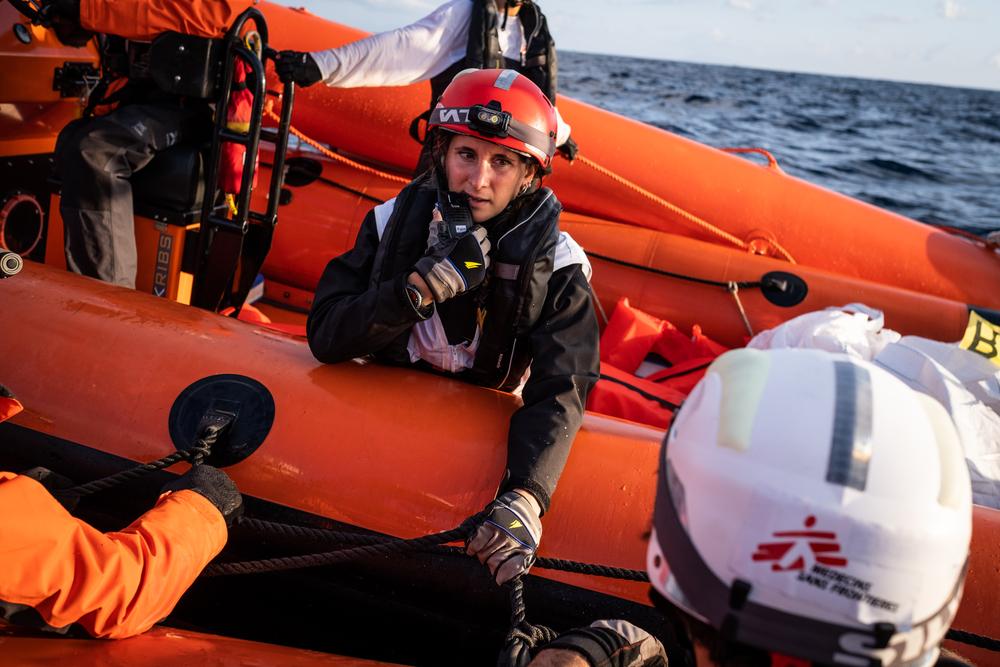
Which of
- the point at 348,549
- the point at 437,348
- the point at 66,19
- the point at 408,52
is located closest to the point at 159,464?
the point at 348,549

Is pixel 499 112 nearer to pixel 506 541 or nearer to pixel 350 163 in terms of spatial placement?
pixel 506 541

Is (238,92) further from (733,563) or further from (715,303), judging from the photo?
(733,563)

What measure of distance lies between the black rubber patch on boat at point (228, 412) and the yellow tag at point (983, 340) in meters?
2.37

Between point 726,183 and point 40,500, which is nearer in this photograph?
point 40,500

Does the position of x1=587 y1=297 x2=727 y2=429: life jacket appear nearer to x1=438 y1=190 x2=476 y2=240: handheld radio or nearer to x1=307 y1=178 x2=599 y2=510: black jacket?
x1=307 y1=178 x2=599 y2=510: black jacket

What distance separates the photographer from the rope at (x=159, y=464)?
5.75 ft

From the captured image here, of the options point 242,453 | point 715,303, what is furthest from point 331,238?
point 242,453

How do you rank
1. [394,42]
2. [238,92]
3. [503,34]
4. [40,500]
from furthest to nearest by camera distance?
[503,34] → [394,42] → [238,92] → [40,500]

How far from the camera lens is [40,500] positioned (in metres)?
1.27

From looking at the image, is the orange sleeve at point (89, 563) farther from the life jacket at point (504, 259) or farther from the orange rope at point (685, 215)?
the orange rope at point (685, 215)

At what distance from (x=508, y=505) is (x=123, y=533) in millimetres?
737

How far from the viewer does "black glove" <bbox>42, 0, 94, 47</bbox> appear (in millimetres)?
2623

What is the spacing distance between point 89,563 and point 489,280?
1079 millimetres

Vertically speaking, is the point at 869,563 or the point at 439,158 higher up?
the point at 439,158
